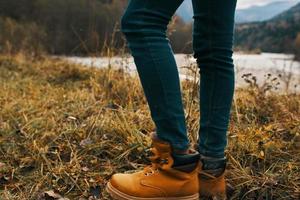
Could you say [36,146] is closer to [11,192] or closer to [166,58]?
[11,192]

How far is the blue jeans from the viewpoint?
1.24 metres

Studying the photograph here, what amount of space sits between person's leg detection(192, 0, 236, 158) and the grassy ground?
308 millimetres

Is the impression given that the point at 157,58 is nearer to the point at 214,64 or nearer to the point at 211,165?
the point at 214,64

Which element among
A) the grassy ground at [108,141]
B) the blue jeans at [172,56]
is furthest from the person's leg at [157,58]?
the grassy ground at [108,141]

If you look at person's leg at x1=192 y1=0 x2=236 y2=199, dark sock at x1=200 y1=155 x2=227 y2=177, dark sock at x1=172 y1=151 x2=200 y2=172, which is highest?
person's leg at x1=192 y1=0 x2=236 y2=199

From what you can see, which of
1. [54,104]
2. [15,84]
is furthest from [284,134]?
[15,84]

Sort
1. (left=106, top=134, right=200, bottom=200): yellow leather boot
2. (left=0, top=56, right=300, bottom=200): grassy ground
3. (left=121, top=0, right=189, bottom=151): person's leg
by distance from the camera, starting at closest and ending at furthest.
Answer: (left=121, top=0, right=189, bottom=151): person's leg, (left=106, top=134, right=200, bottom=200): yellow leather boot, (left=0, top=56, right=300, bottom=200): grassy ground

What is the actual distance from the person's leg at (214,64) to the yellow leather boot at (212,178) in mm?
34

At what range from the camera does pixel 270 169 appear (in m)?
1.74

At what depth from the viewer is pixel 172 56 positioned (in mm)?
1276

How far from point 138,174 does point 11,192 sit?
0.57m

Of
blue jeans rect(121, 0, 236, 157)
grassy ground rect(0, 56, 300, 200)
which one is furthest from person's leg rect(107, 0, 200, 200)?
grassy ground rect(0, 56, 300, 200)

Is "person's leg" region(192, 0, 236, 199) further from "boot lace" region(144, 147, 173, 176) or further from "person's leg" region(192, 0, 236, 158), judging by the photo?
"boot lace" region(144, 147, 173, 176)

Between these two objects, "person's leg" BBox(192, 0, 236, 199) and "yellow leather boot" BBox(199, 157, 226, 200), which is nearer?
"person's leg" BBox(192, 0, 236, 199)
